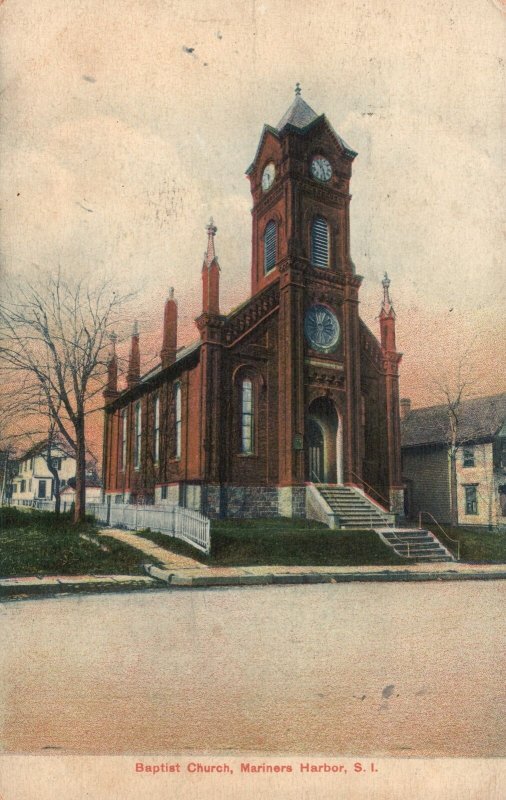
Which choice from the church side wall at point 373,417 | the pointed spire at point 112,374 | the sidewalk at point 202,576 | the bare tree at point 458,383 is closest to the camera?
the bare tree at point 458,383

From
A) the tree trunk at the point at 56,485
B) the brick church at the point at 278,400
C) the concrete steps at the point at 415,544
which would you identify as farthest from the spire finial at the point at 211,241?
the concrete steps at the point at 415,544

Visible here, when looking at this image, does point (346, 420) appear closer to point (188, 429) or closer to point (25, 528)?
point (188, 429)

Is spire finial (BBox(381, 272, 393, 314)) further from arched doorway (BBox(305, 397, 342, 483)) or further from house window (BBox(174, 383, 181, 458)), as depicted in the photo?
house window (BBox(174, 383, 181, 458))

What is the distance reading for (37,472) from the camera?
32.9ft

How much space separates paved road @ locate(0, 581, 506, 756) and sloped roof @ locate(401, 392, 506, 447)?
11.7 ft

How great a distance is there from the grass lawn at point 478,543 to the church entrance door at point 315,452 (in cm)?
433

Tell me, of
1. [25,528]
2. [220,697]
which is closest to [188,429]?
[25,528]

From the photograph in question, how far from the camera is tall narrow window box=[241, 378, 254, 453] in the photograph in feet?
56.3

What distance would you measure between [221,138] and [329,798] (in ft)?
22.3

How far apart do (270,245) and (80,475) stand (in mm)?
7518

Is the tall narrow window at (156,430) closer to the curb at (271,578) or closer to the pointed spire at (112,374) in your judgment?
the pointed spire at (112,374)

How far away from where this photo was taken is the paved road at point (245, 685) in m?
4.44

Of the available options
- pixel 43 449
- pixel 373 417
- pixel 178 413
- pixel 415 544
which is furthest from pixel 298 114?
pixel 373 417

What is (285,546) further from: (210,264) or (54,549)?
(210,264)
